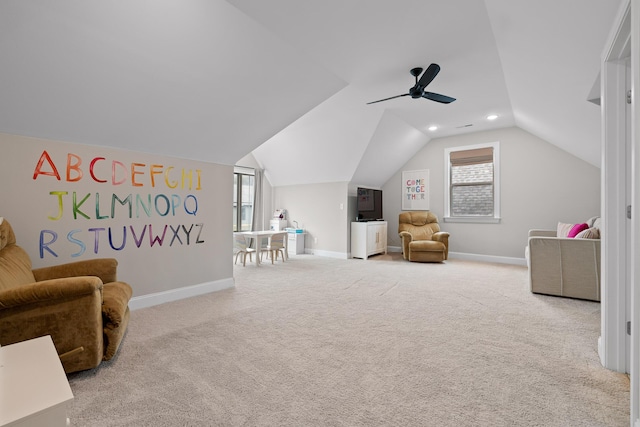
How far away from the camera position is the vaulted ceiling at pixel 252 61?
194 centimetres

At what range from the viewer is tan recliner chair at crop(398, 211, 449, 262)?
554cm

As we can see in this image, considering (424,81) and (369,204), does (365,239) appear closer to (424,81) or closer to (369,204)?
(369,204)

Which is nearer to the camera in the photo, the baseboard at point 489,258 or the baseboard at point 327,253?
the baseboard at point 489,258

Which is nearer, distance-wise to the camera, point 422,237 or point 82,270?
point 82,270

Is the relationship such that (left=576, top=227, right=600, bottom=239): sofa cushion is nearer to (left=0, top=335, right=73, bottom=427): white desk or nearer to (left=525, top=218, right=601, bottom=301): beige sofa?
(left=525, top=218, right=601, bottom=301): beige sofa

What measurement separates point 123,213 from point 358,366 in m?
2.73

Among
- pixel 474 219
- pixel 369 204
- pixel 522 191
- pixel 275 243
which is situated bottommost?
pixel 275 243

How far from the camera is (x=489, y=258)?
5867 mm

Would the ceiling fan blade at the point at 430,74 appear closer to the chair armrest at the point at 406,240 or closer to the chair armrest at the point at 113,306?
the chair armrest at the point at 406,240

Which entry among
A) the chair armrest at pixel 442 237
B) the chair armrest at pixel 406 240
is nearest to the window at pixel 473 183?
the chair armrest at pixel 442 237

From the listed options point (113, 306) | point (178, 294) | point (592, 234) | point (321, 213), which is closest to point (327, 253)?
point (321, 213)

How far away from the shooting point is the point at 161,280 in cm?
326

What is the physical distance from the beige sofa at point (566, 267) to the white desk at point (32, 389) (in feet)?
14.1

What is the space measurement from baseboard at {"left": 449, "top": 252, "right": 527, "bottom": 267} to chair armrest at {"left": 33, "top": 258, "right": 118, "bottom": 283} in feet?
19.9
